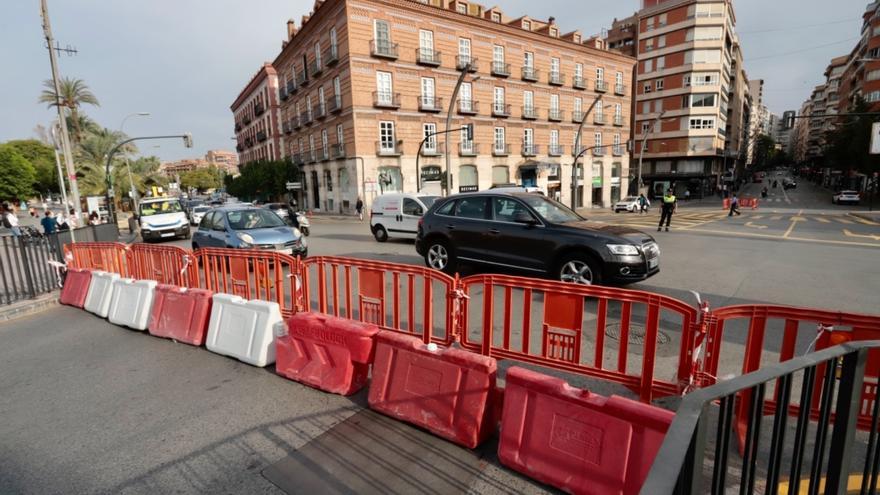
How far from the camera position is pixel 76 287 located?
773 centimetres

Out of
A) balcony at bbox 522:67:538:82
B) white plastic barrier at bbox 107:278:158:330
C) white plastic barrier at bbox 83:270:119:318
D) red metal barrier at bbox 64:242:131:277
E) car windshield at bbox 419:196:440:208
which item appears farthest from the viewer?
balcony at bbox 522:67:538:82

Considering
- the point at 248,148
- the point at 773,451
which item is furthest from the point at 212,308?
the point at 248,148

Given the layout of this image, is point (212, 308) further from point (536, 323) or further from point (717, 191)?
point (717, 191)

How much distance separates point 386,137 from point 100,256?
2467 centimetres

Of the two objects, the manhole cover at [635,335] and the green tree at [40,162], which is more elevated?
the green tree at [40,162]

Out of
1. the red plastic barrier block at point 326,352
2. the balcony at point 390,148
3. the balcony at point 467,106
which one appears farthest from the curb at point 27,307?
the balcony at point 467,106

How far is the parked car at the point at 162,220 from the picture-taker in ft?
56.1

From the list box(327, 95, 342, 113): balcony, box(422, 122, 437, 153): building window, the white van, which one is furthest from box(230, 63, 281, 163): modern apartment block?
the white van

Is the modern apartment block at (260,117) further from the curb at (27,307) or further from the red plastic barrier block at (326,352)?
the red plastic barrier block at (326,352)

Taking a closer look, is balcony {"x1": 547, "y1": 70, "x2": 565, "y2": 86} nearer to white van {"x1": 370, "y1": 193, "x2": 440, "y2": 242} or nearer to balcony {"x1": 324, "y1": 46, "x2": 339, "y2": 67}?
balcony {"x1": 324, "y1": 46, "x2": 339, "y2": 67}

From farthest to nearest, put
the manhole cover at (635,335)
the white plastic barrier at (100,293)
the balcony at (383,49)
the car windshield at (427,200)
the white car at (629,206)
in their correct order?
the white car at (629,206) → the balcony at (383,49) → the car windshield at (427,200) → the white plastic barrier at (100,293) → the manhole cover at (635,335)

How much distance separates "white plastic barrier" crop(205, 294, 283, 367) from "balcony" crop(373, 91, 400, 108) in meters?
27.5

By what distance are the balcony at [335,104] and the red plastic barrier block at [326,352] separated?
2984cm

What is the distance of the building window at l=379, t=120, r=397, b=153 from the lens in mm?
31047
